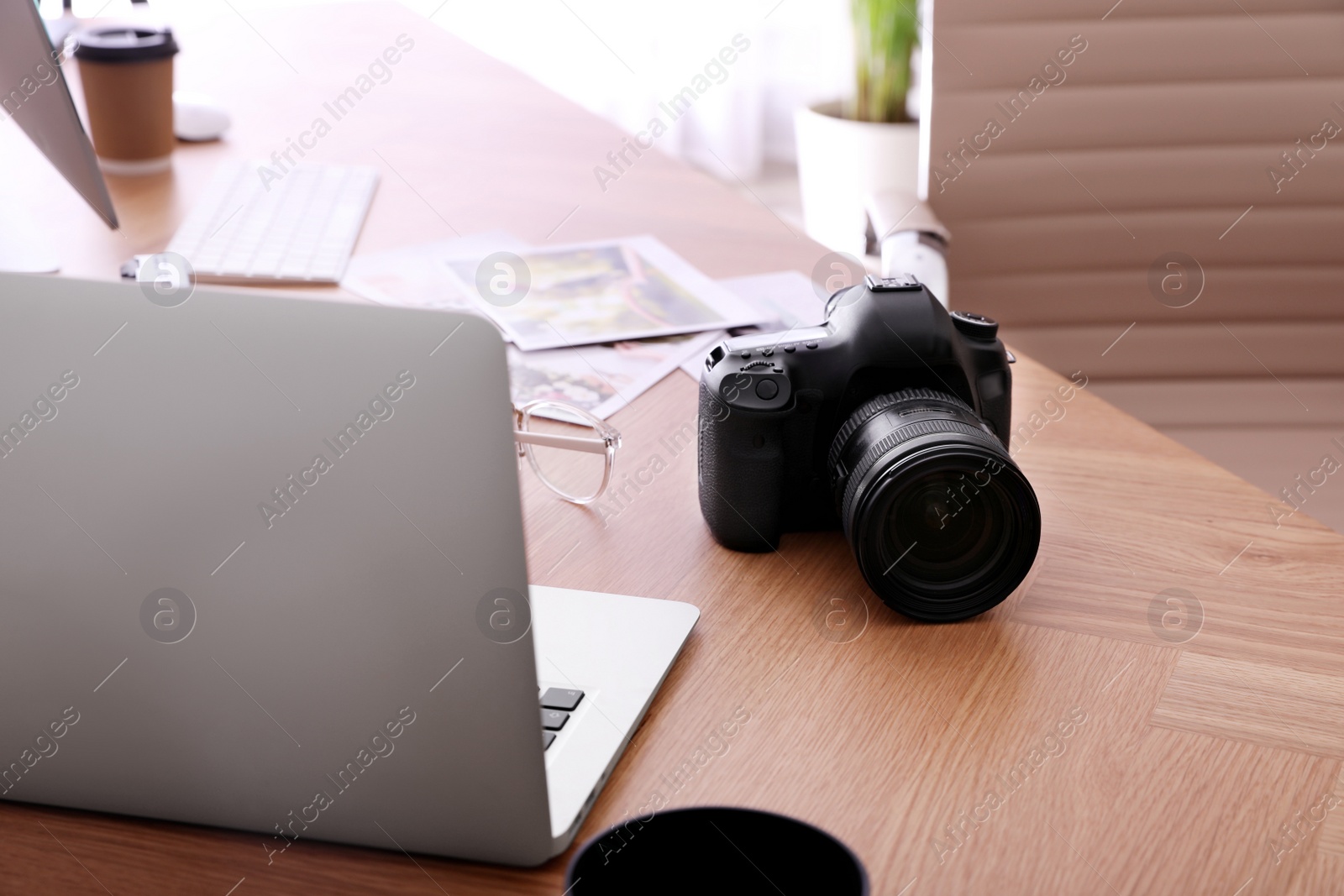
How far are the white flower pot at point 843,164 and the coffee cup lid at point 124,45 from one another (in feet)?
4.32

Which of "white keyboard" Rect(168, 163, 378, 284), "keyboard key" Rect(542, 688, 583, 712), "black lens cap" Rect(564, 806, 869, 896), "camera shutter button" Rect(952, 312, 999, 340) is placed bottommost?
"white keyboard" Rect(168, 163, 378, 284)

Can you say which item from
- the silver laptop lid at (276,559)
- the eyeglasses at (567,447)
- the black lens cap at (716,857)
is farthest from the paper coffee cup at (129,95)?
the black lens cap at (716,857)

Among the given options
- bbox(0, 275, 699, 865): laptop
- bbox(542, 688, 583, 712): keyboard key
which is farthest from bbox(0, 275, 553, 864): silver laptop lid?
bbox(542, 688, 583, 712): keyboard key

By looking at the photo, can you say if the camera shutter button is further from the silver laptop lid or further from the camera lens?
the silver laptop lid

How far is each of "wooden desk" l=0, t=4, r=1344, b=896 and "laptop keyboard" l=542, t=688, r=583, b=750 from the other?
0.04 m

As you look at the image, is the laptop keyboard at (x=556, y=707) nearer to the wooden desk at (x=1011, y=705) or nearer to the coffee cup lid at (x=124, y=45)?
the wooden desk at (x=1011, y=705)

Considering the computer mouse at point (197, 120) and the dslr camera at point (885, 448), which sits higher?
the dslr camera at point (885, 448)

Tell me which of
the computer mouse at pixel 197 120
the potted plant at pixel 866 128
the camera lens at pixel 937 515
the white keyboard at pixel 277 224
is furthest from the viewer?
the potted plant at pixel 866 128

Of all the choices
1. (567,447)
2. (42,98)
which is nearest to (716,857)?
(567,447)

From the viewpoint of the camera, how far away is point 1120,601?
70 cm

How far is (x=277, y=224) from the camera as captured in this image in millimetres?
1227

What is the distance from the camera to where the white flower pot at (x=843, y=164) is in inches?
93.7

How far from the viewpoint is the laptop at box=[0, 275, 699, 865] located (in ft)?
1.34

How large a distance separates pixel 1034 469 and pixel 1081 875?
379mm
